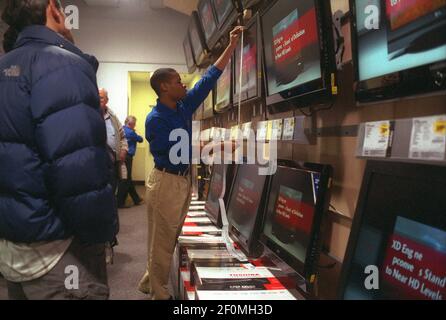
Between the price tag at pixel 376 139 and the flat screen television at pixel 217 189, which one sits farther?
the flat screen television at pixel 217 189

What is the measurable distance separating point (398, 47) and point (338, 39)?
45cm

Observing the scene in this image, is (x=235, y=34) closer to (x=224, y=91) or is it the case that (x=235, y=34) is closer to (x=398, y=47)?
(x=224, y=91)

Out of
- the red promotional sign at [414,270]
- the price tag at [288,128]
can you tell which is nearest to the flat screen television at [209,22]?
the price tag at [288,128]

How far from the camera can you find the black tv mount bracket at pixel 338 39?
52.7 inches

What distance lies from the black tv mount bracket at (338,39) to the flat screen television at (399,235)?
0.54 m

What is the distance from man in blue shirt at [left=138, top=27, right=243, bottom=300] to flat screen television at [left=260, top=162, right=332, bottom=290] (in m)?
0.76

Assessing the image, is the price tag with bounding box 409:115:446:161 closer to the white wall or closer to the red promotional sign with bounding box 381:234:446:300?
the red promotional sign with bounding box 381:234:446:300

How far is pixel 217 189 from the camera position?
2.73m

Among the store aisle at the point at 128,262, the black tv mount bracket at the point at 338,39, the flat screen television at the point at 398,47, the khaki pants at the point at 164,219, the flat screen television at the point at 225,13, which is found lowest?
the store aisle at the point at 128,262

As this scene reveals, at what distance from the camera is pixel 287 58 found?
1.57 meters

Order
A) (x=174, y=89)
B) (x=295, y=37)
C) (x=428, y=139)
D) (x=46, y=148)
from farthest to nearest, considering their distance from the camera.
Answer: (x=174, y=89) < (x=295, y=37) < (x=46, y=148) < (x=428, y=139)

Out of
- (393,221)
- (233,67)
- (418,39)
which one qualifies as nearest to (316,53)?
(418,39)

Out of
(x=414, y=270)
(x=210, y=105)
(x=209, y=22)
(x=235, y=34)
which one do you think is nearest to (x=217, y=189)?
(x=235, y=34)

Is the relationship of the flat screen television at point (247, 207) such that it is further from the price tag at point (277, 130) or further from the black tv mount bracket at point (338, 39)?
the black tv mount bracket at point (338, 39)
